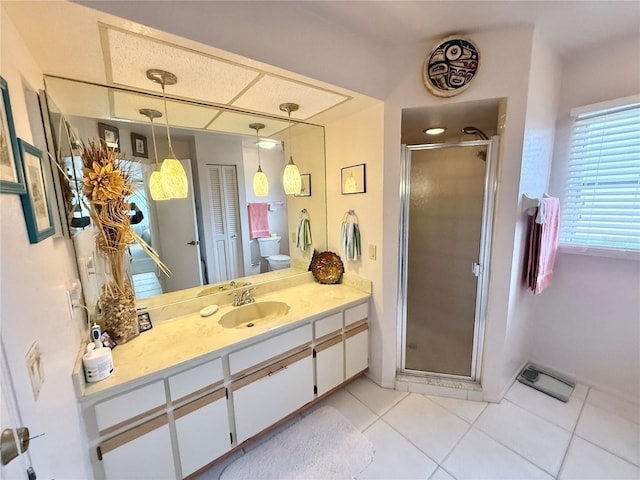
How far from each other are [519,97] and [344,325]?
1844mm

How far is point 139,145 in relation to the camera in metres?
1.55

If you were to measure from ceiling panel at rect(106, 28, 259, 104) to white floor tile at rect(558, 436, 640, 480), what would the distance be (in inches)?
108

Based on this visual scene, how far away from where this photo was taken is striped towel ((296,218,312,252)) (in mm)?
2387

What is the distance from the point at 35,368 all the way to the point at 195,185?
52.7 inches

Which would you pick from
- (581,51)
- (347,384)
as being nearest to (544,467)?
(347,384)

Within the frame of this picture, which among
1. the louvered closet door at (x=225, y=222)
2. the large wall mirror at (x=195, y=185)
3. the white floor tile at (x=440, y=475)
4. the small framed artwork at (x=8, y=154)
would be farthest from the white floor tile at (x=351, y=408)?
the small framed artwork at (x=8, y=154)

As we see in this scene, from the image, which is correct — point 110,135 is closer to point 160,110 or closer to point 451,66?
point 160,110

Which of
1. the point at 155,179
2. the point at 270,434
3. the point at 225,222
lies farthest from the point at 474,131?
the point at 270,434

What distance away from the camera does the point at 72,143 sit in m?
1.25

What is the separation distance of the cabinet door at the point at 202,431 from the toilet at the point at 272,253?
3.43ft

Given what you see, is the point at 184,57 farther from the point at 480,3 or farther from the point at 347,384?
the point at 347,384

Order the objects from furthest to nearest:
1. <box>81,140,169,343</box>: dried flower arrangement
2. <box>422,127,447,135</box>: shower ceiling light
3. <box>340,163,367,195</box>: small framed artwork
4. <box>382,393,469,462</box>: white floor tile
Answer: <box>422,127,447,135</box>: shower ceiling light
<box>340,163,367,195</box>: small framed artwork
<box>382,393,469,462</box>: white floor tile
<box>81,140,169,343</box>: dried flower arrangement

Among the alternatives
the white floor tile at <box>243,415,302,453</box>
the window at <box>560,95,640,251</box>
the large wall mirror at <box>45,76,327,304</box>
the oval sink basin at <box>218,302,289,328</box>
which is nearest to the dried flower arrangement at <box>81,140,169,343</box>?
the large wall mirror at <box>45,76,327,304</box>

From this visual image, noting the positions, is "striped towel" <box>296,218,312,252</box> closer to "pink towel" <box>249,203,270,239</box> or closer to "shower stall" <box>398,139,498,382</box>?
"pink towel" <box>249,203,270,239</box>
